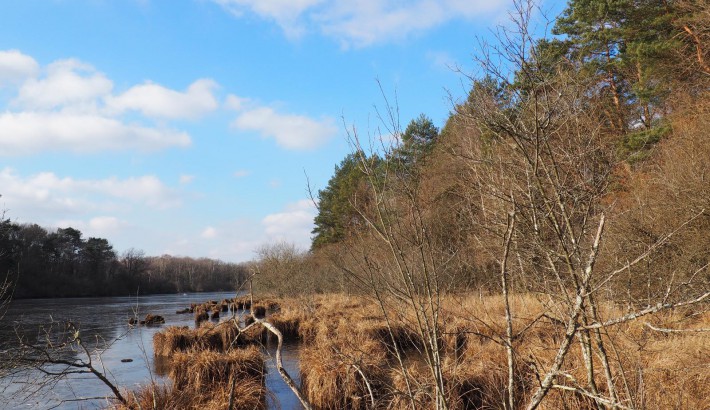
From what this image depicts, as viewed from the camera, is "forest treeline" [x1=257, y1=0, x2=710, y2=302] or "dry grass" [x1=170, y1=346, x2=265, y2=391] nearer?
"forest treeline" [x1=257, y1=0, x2=710, y2=302]

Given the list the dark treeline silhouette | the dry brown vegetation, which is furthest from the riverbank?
the dark treeline silhouette

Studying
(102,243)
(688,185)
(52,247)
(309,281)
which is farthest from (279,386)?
(102,243)

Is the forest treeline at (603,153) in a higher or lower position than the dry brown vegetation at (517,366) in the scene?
higher

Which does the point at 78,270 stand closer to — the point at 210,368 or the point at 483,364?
the point at 210,368

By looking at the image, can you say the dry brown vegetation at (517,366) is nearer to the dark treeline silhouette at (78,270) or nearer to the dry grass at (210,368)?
the dry grass at (210,368)

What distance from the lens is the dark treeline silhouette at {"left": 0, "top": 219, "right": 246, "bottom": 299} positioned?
49.4m

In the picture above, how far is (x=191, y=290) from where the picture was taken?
7362 centimetres

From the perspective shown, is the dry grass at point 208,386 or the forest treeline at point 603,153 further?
the dry grass at point 208,386

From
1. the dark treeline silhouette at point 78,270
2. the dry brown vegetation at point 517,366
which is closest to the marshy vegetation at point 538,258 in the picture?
the dry brown vegetation at point 517,366

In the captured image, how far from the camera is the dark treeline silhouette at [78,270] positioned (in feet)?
162

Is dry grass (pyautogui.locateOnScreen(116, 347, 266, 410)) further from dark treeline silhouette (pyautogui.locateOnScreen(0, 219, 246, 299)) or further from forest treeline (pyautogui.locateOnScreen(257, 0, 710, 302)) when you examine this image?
dark treeline silhouette (pyautogui.locateOnScreen(0, 219, 246, 299))

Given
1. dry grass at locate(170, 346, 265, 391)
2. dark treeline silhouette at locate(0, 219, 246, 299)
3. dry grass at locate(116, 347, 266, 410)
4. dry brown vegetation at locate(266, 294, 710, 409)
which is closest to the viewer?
dry brown vegetation at locate(266, 294, 710, 409)

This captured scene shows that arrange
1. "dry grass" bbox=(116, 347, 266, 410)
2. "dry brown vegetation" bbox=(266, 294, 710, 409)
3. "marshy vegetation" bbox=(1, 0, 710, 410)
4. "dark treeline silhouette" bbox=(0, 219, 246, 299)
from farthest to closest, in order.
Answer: "dark treeline silhouette" bbox=(0, 219, 246, 299)
"dry grass" bbox=(116, 347, 266, 410)
"dry brown vegetation" bbox=(266, 294, 710, 409)
"marshy vegetation" bbox=(1, 0, 710, 410)

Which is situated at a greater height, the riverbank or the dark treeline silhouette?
the dark treeline silhouette
